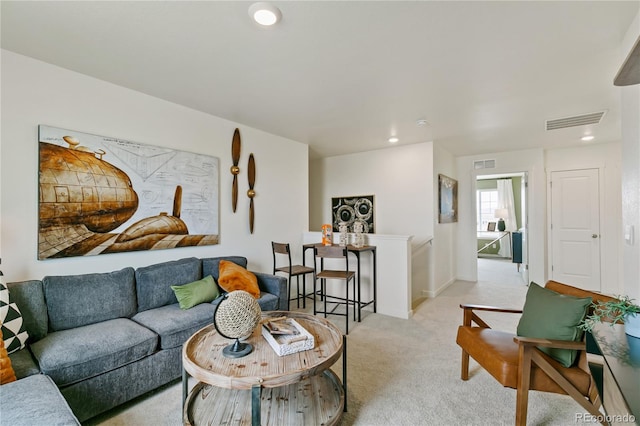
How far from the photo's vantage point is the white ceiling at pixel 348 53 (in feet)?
5.46

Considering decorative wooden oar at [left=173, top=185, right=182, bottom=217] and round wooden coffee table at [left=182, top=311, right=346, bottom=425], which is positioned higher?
decorative wooden oar at [left=173, top=185, right=182, bottom=217]

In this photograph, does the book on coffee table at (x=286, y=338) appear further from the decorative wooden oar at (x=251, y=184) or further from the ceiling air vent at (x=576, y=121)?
the ceiling air vent at (x=576, y=121)

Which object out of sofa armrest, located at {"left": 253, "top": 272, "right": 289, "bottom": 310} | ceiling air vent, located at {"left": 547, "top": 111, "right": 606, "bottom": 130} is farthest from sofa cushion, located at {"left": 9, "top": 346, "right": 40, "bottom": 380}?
ceiling air vent, located at {"left": 547, "top": 111, "right": 606, "bottom": 130}

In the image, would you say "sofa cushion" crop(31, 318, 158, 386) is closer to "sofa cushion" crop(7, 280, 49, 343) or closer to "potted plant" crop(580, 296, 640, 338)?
"sofa cushion" crop(7, 280, 49, 343)

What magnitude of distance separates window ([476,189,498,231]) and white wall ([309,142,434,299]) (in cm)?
566

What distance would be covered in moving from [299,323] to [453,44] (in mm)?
2197

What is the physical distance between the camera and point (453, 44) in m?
1.96

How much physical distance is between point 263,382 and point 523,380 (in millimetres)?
1429

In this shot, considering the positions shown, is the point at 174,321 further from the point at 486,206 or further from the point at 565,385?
the point at 486,206

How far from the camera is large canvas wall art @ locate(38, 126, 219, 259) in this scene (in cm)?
224

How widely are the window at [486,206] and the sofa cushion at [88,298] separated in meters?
9.46

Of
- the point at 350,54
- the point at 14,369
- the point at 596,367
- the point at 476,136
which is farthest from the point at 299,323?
the point at 476,136

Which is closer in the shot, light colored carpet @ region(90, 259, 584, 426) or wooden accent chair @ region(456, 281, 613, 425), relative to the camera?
wooden accent chair @ region(456, 281, 613, 425)

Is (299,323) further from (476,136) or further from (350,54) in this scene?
(476,136)
